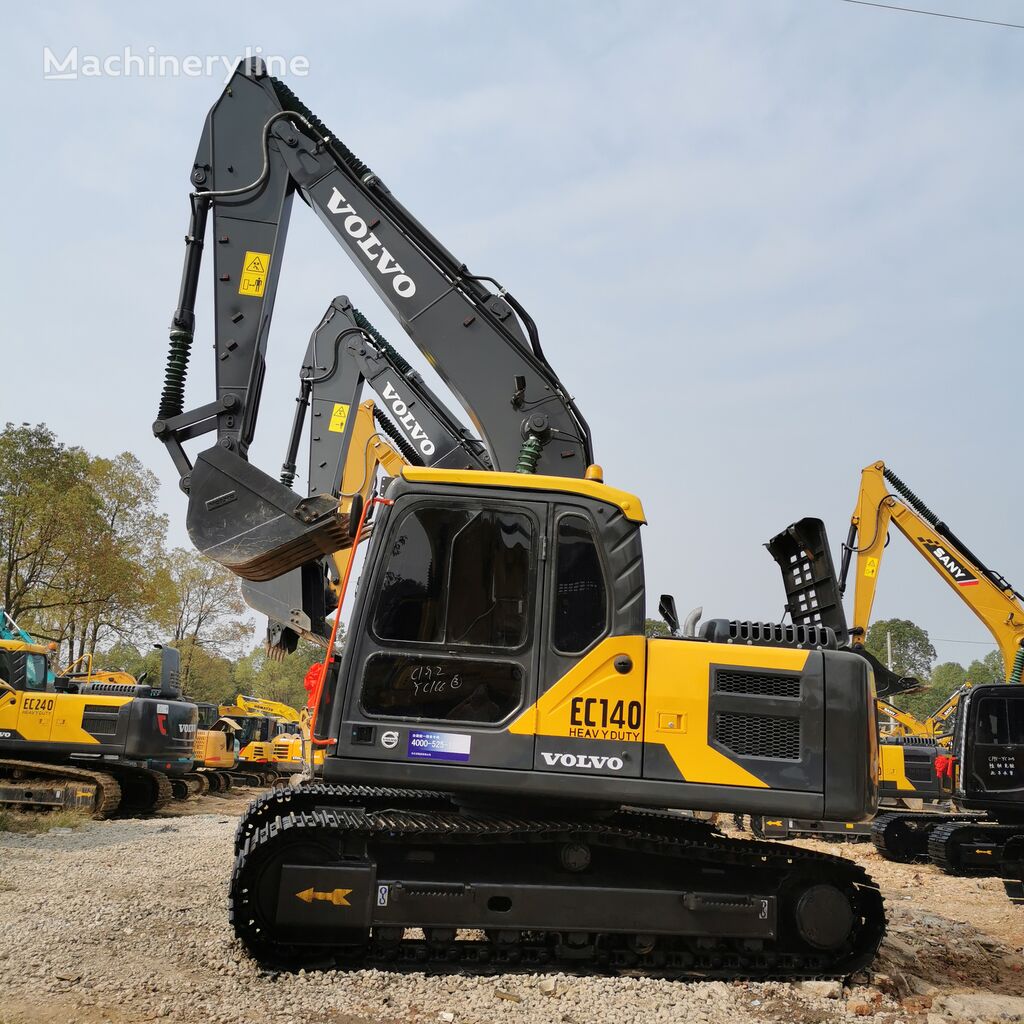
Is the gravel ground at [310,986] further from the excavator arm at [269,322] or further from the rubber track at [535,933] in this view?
the excavator arm at [269,322]

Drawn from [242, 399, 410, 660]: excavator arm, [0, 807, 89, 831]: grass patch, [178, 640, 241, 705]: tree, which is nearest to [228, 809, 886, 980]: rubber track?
[242, 399, 410, 660]: excavator arm

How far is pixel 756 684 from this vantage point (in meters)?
5.67

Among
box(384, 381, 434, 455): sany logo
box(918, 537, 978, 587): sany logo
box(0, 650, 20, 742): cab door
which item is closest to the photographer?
box(384, 381, 434, 455): sany logo

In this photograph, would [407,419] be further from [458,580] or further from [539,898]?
[539,898]

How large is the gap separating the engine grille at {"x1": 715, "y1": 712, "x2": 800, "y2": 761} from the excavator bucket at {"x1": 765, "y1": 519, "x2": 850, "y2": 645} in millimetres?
1111

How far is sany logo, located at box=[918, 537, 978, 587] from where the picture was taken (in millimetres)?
17422

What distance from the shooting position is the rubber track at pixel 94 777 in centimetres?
1461

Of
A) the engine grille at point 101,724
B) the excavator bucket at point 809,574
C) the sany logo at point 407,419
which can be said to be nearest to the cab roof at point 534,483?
the excavator bucket at point 809,574

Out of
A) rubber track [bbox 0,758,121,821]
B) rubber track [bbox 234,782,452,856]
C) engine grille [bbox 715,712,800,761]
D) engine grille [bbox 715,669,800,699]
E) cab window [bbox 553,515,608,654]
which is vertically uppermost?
cab window [bbox 553,515,608,654]

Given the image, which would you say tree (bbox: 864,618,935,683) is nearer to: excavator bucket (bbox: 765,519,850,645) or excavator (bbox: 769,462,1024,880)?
excavator (bbox: 769,462,1024,880)

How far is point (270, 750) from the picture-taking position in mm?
25016

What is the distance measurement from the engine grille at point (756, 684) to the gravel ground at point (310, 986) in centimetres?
166

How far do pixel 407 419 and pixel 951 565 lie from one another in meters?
10.1

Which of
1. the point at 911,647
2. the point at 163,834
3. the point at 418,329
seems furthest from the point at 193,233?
the point at 911,647
